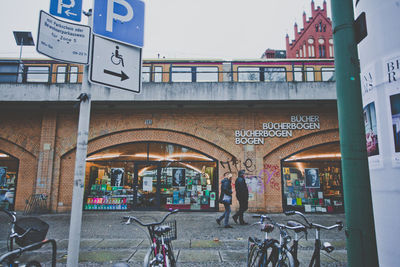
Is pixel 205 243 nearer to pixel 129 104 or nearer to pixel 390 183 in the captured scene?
pixel 390 183

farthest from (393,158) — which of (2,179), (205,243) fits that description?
(2,179)

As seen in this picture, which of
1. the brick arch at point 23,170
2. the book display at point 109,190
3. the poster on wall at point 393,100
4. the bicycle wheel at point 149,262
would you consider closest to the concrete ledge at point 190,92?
the brick arch at point 23,170

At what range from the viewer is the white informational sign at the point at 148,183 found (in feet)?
40.9

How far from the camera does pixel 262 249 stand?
383 centimetres

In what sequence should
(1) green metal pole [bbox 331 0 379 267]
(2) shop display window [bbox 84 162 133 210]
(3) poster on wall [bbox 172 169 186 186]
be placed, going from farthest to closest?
(3) poster on wall [bbox 172 169 186 186], (2) shop display window [bbox 84 162 133 210], (1) green metal pole [bbox 331 0 379 267]

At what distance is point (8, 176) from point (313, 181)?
14.4m

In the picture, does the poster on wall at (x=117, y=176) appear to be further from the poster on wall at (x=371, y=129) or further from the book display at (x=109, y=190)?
the poster on wall at (x=371, y=129)

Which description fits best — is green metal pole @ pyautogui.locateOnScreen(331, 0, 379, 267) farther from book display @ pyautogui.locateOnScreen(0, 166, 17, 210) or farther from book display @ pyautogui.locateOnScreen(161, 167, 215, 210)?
book display @ pyautogui.locateOnScreen(0, 166, 17, 210)

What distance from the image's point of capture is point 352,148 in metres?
1.95

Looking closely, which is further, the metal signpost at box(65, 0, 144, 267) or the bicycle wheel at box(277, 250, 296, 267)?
the bicycle wheel at box(277, 250, 296, 267)

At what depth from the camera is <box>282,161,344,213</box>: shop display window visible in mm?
12172

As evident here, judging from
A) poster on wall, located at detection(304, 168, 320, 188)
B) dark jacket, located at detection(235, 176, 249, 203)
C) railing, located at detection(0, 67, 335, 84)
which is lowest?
dark jacket, located at detection(235, 176, 249, 203)

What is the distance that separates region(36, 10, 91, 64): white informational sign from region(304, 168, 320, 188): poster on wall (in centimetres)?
1166

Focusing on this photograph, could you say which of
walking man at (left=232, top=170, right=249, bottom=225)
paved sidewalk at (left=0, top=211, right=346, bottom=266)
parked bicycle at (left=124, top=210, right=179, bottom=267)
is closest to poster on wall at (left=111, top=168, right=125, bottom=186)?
paved sidewalk at (left=0, top=211, right=346, bottom=266)
